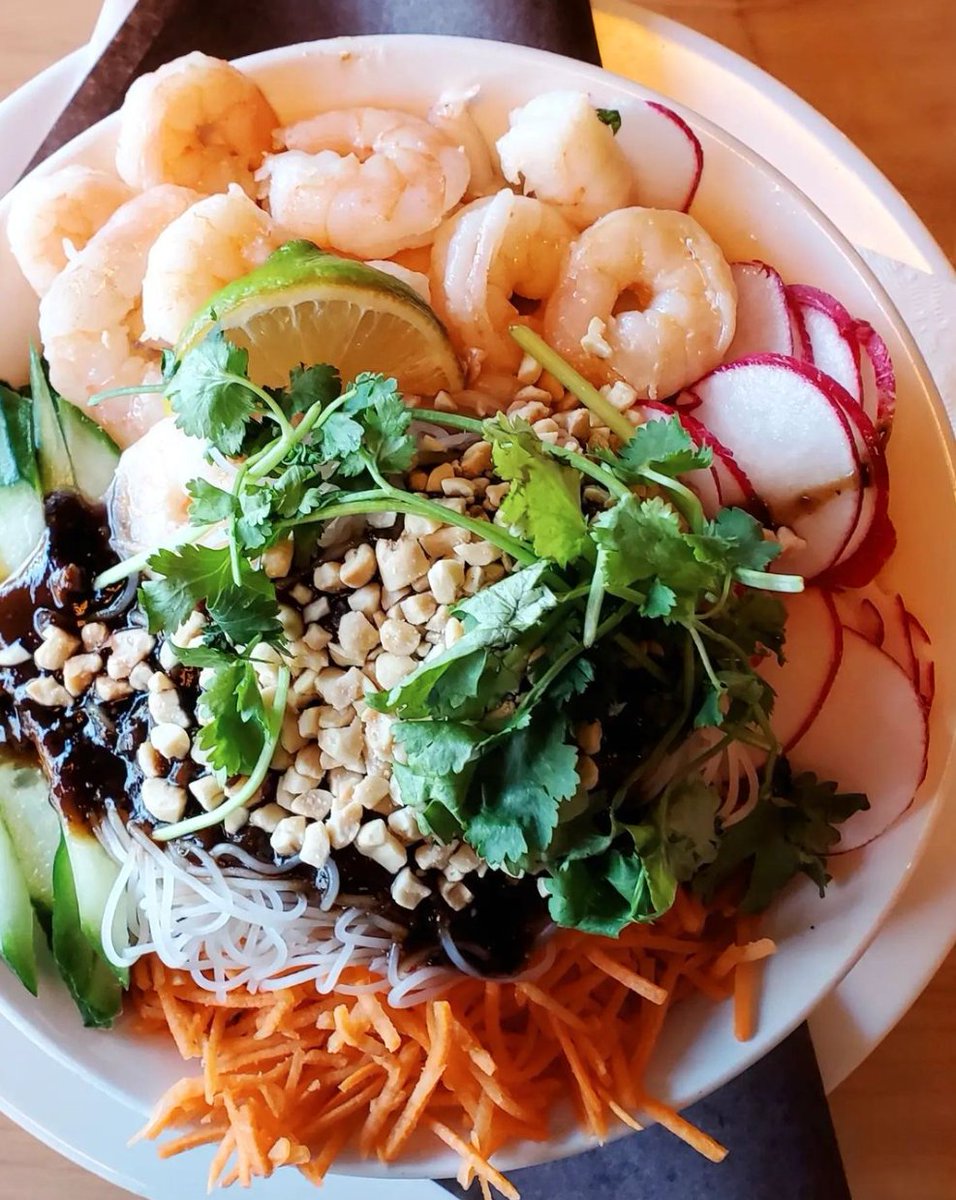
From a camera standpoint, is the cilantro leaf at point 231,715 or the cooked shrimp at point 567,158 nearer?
the cilantro leaf at point 231,715

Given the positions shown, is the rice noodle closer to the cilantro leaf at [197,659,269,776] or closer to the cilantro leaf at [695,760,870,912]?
the cilantro leaf at [197,659,269,776]

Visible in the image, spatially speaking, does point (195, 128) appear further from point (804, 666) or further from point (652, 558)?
point (804, 666)

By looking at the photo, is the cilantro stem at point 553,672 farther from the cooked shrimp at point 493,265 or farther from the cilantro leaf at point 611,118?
the cilantro leaf at point 611,118

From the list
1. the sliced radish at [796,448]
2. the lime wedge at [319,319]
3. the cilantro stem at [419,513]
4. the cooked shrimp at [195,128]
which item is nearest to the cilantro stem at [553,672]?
the cilantro stem at [419,513]

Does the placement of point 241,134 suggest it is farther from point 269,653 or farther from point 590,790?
point 590,790

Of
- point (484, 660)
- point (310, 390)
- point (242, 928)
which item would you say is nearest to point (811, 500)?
point (484, 660)

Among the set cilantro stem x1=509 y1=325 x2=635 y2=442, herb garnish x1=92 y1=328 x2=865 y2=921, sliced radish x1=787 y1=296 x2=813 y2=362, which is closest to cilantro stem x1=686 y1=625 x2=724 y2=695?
herb garnish x1=92 y1=328 x2=865 y2=921

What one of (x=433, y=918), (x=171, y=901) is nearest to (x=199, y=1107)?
(x=171, y=901)
